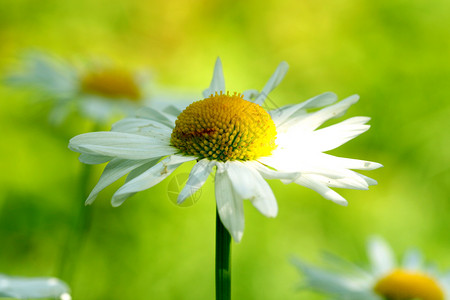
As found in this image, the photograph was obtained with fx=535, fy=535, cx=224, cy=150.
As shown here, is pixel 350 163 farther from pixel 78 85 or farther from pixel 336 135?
pixel 78 85

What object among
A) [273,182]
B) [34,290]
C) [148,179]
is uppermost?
[273,182]

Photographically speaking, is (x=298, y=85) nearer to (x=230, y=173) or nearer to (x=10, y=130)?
(x=10, y=130)

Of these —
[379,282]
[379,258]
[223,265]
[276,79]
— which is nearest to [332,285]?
[379,282]

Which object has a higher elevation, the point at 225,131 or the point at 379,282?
the point at 225,131

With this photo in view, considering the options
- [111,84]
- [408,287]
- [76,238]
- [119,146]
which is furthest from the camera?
[111,84]

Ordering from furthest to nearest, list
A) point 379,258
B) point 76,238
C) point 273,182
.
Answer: point 273,182 → point 379,258 → point 76,238

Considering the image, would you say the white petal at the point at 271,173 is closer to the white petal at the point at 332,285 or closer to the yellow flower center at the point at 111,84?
the white petal at the point at 332,285
